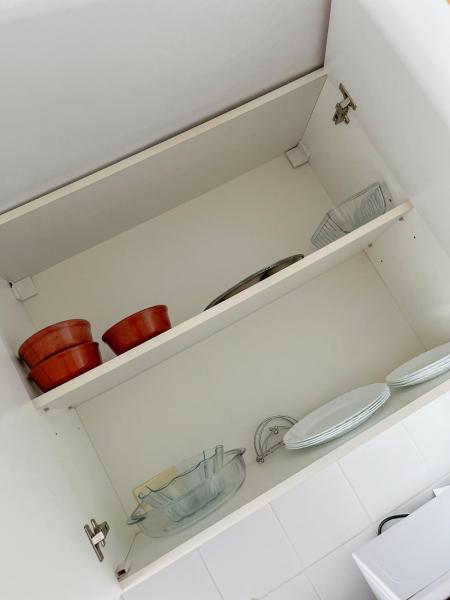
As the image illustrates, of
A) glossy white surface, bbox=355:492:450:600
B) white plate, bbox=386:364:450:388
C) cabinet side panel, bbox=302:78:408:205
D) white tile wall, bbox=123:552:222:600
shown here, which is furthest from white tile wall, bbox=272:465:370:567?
cabinet side panel, bbox=302:78:408:205

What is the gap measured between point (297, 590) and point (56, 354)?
769mm

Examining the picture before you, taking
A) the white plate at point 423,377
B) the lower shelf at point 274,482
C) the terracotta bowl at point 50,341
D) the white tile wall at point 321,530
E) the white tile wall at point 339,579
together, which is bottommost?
the white tile wall at point 339,579

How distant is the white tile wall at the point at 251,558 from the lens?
1319 millimetres

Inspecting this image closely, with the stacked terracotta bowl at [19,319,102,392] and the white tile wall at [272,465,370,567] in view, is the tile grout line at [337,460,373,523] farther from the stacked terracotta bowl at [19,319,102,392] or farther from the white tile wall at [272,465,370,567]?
the stacked terracotta bowl at [19,319,102,392]

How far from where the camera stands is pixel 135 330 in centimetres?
112

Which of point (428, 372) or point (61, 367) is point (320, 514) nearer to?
point (428, 372)

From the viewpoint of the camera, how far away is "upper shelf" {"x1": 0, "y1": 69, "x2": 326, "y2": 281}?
1195mm

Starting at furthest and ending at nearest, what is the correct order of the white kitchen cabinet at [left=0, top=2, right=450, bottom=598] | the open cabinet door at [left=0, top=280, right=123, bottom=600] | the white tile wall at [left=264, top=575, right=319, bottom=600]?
1. the white tile wall at [left=264, top=575, right=319, bottom=600]
2. the white kitchen cabinet at [left=0, top=2, right=450, bottom=598]
3. the open cabinet door at [left=0, top=280, right=123, bottom=600]

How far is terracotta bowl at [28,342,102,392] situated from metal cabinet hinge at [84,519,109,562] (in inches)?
10.2

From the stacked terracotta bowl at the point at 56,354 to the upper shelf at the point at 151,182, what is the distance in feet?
0.81

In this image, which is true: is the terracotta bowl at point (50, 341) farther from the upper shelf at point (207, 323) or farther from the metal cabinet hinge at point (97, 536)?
the metal cabinet hinge at point (97, 536)

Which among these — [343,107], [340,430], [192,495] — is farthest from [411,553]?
[343,107]

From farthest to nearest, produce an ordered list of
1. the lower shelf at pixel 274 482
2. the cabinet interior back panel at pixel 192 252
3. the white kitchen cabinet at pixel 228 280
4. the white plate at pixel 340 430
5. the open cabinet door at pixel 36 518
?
the cabinet interior back panel at pixel 192 252
the white kitchen cabinet at pixel 228 280
the white plate at pixel 340 430
the lower shelf at pixel 274 482
the open cabinet door at pixel 36 518

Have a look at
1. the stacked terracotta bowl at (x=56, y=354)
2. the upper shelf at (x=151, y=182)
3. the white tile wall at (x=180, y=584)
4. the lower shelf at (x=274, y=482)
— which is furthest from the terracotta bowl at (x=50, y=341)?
the white tile wall at (x=180, y=584)
